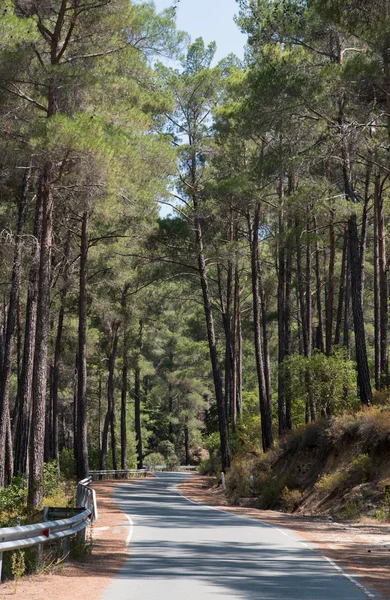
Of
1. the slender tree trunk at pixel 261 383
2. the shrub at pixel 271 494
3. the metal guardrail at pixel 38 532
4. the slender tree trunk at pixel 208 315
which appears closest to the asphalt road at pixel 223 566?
the metal guardrail at pixel 38 532

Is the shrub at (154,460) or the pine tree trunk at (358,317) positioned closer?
the pine tree trunk at (358,317)

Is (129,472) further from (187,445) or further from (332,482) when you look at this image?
(332,482)

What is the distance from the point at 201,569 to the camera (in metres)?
10.6

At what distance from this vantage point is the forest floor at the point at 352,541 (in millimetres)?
10594

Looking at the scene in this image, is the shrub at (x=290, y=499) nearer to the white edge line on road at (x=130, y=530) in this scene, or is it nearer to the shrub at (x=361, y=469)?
the shrub at (x=361, y=469)

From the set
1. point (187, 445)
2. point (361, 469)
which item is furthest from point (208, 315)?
point (187, 445)

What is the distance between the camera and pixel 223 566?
10.9m

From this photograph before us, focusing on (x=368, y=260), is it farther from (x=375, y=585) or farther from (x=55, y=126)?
(x=375, y=585)

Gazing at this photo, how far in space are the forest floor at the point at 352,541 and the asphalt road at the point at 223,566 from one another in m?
0.35

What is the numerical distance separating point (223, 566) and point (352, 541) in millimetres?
4840

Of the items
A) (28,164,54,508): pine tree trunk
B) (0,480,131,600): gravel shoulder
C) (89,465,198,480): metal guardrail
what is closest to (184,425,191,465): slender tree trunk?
(89,465,198,480): metal guardrail

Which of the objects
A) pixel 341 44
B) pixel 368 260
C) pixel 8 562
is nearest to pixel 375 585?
pixel 8 562

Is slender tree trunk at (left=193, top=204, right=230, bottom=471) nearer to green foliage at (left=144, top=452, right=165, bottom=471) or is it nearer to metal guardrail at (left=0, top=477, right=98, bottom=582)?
metal guardrail at (left=0, top=477, right=98, bottom=582)

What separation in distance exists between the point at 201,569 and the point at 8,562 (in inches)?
114
